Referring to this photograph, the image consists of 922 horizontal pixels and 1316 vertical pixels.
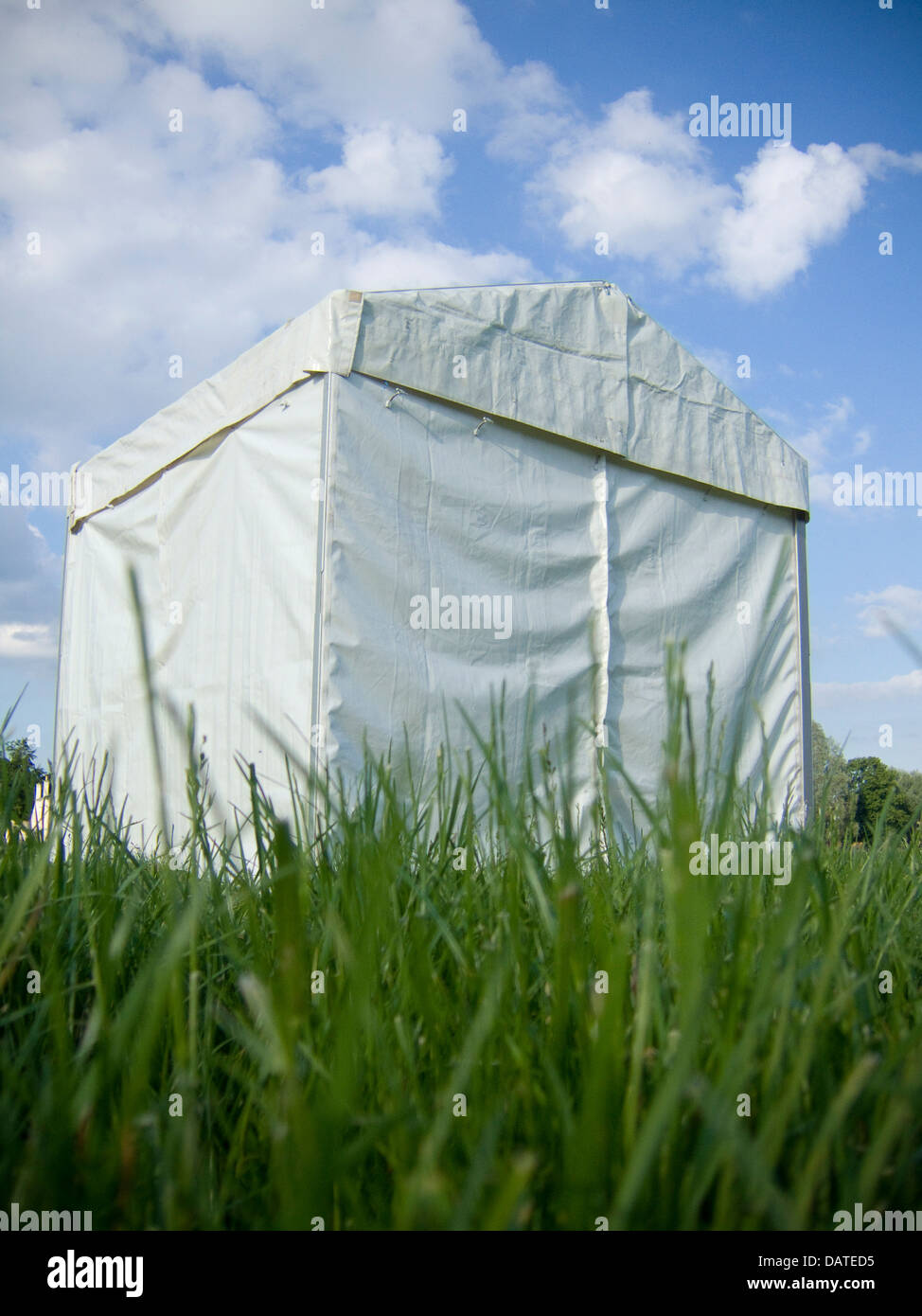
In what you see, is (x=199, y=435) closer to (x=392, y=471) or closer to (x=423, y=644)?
(x=392, y=471)

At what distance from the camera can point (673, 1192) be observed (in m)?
0.53

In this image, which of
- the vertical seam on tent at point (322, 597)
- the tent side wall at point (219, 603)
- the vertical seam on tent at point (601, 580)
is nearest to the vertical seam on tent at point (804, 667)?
the vertical seam on tent at point (601, 580)

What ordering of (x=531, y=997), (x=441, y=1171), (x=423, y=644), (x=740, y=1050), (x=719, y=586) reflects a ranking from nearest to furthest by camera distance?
(x=740, y=1050) < (x=441, y=1171) < (x=531, y=997) < (x=423, y=644) < (x=719, y=586)

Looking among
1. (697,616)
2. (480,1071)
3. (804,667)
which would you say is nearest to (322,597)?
(697,616)

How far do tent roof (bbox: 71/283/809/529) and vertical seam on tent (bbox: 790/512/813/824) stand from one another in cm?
28

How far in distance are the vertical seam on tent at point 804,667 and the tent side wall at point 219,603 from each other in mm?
3398

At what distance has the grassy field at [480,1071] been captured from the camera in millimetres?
449

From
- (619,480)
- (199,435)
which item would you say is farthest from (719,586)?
(199,435)

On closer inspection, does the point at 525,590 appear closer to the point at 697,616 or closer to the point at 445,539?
the point at 445,539

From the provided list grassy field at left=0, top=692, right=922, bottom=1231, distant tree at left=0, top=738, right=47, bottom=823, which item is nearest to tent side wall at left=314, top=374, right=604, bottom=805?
distant tree at left=0, top=738, right=47, bottom=823

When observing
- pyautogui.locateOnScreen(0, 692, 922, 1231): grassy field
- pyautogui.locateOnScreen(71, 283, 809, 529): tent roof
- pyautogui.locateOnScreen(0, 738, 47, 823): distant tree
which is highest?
pyautogui.locateOnScreen(71, 283, 809, 529): tent roof

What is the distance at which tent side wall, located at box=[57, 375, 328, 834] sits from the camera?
454cm

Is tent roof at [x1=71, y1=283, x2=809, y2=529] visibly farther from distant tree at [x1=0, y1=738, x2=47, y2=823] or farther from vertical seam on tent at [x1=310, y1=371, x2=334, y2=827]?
distant tree at [x1=0, y1=738, x2=47, y2=823]
